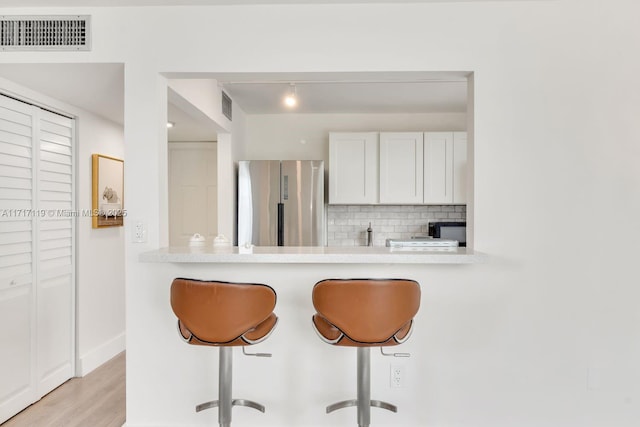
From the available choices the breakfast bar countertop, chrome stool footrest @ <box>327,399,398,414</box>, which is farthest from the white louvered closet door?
chrome stool footrest @ <box>327,399,398,414</box>

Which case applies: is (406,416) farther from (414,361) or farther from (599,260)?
(599,260)

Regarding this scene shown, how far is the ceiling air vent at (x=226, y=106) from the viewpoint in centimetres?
375

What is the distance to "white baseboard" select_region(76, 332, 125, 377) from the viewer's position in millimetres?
3291

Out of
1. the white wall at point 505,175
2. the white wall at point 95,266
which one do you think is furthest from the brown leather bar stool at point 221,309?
the white wall at point 95,266

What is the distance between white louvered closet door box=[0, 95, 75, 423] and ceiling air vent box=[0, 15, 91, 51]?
43 cm

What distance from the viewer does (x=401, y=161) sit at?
4.39 meters

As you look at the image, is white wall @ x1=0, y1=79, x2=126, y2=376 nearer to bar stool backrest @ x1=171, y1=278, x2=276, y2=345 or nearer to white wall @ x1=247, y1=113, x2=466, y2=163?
white wall @ x1=247, y1=113, x2=466, y2=163

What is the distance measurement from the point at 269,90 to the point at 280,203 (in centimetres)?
106

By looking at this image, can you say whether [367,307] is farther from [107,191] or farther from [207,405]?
[107,191]

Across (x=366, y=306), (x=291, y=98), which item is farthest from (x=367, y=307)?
(x=291, y=98)

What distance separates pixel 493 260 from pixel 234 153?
8.98ft

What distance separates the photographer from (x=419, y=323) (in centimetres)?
229

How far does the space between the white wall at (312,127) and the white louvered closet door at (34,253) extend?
79.7 inches

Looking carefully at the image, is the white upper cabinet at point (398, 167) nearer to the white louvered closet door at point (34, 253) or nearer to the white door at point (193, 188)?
the white door at point (193, 188)
